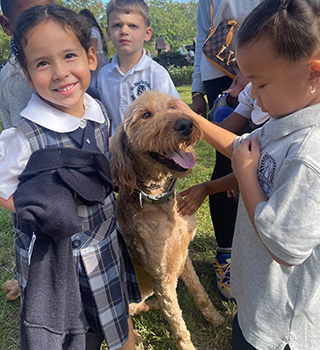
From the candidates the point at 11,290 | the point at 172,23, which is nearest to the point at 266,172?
the point at 11,290

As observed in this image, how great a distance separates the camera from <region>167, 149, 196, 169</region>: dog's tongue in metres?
1.66

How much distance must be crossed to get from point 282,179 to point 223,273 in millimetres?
1674

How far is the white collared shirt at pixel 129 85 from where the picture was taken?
2.39m

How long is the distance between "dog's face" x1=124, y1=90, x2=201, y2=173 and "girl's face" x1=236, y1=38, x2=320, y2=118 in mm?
600

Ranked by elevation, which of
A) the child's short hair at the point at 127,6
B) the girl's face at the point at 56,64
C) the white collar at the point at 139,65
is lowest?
the white collar at the point at 139,65

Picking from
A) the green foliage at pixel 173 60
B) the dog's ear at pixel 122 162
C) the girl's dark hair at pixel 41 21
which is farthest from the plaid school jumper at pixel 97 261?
the green foliage at pixel 173 60

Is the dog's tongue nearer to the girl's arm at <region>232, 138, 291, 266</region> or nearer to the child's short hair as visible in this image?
the girl's arm at <region>232, 138, 291, 266</region>

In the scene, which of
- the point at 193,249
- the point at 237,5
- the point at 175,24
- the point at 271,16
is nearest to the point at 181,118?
the point at 271,16

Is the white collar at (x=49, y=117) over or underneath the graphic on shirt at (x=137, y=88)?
over

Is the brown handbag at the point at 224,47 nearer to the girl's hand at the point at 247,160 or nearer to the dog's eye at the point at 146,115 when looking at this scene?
the dog's eye at the point at 146,115

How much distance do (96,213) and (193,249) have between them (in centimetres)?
172

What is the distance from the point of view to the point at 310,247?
0.92m

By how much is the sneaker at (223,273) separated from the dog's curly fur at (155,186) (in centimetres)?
55

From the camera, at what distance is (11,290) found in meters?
2.58
